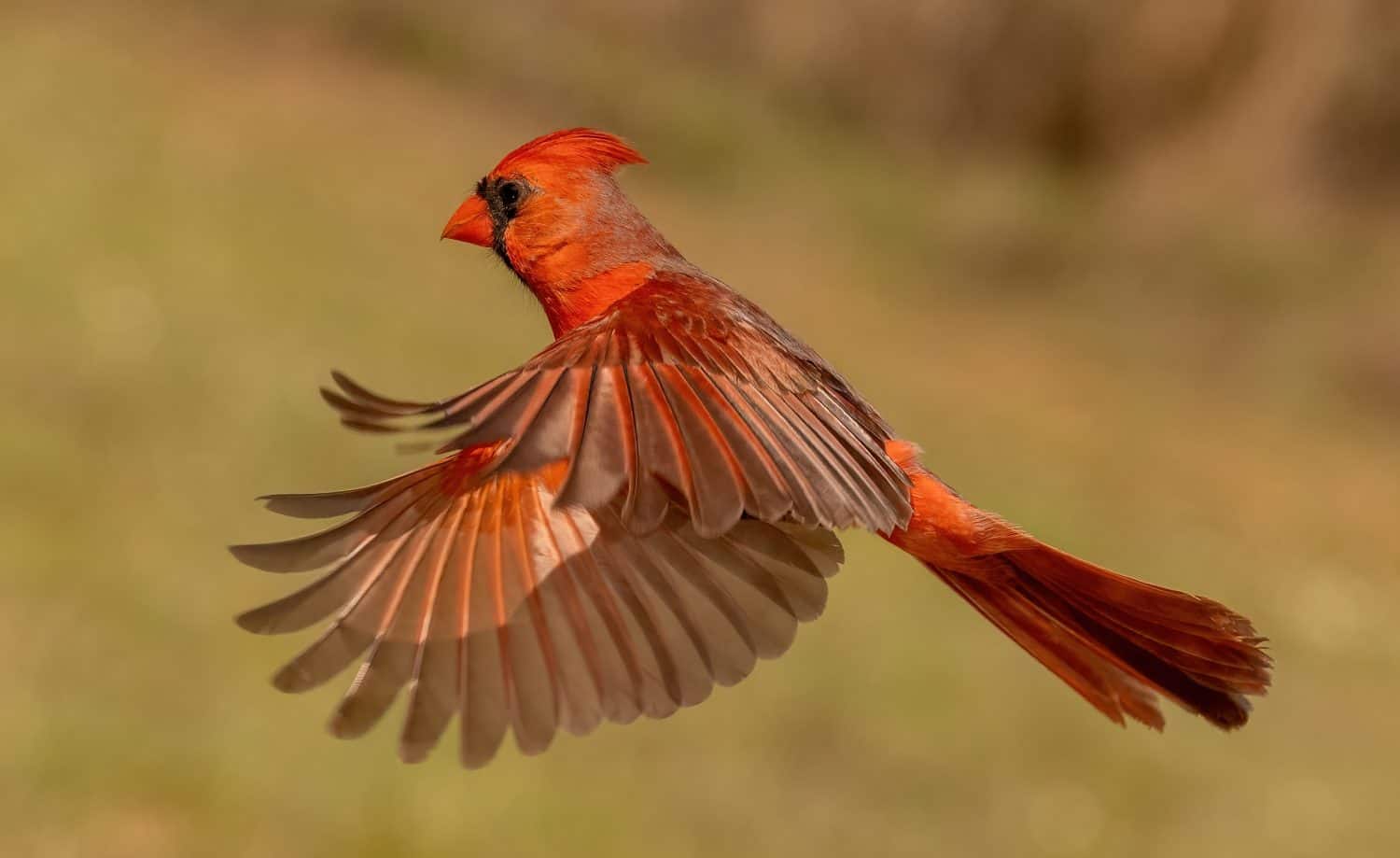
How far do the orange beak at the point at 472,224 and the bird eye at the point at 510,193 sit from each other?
1.2 inches

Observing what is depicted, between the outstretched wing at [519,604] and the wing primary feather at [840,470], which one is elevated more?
the wing primary feather at [840,470]

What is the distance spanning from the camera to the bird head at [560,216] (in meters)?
1.95

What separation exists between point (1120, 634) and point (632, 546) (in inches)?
20.0

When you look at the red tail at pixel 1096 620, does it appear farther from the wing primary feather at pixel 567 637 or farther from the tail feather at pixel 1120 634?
the wing primary feather at pixel 567 637

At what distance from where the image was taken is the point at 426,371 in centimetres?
666

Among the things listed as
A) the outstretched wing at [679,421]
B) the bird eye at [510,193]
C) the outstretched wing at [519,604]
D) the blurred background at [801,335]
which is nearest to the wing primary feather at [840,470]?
the outstretched wing at [679,421]

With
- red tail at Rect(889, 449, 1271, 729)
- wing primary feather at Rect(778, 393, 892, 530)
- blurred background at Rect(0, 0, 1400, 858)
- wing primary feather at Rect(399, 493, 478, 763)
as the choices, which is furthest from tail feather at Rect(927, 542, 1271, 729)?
blurred background at Rect(0, 0, 1400, 858)

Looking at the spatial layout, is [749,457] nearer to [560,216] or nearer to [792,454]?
[792,454]

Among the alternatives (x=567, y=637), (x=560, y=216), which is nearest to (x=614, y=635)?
(x=567, y=637)

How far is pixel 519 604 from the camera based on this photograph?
1.84m

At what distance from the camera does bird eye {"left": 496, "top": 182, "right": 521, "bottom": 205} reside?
199 centimetres

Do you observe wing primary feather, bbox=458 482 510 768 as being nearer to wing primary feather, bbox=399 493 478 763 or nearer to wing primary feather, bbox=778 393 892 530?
wing primary feather, bbox=399 493 478 763

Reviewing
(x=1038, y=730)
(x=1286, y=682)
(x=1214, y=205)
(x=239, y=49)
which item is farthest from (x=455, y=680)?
(x=1214, y=205)

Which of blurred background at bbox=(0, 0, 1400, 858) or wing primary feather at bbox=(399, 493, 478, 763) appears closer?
wing primary feather at bbox=(399, 493, 478, 763)
